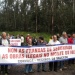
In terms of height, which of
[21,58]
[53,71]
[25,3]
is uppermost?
[25,3]

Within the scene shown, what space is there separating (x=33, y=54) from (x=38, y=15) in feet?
170

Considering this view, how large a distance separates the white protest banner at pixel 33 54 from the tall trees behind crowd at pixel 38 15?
40029 millimetres

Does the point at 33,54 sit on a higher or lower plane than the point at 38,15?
lower

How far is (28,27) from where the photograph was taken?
225ft

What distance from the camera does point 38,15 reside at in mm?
63281

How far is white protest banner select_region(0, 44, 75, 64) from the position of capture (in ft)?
36.9

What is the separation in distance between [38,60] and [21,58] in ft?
2.73

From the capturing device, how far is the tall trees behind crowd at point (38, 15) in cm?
5830

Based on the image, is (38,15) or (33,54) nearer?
(33,54)

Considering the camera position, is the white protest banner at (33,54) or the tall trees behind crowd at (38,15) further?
the tall trees behind crowd at (38,15)

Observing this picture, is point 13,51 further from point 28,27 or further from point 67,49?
point 28,27

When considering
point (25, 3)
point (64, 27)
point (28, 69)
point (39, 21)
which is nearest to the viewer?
point (28, 69)

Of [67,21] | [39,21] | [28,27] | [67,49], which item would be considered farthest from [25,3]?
[67,49]

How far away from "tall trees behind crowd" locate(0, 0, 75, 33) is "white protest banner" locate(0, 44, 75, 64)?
40029 mm
